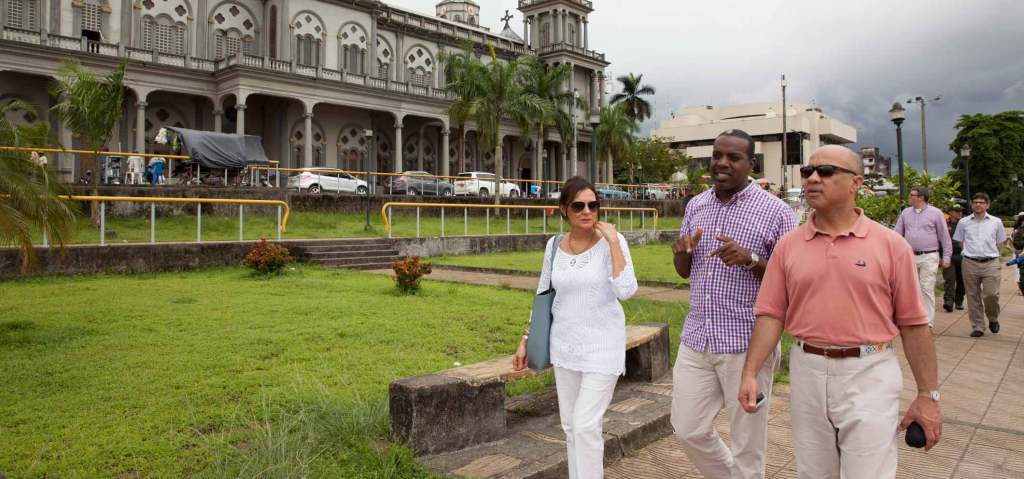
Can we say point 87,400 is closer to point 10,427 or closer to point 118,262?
point 10,427

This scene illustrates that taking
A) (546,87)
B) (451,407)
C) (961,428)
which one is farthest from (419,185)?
(451,407)

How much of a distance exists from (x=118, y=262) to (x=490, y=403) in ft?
35.7

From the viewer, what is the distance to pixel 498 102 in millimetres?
31172

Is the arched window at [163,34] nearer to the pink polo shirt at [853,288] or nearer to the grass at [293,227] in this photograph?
the grass at [293,227]

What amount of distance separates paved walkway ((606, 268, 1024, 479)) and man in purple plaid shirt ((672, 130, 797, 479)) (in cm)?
95

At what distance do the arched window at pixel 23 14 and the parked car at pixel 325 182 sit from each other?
11.7 metres

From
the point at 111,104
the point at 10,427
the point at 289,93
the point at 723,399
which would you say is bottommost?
the point at 10,427

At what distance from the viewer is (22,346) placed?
6.62 meters

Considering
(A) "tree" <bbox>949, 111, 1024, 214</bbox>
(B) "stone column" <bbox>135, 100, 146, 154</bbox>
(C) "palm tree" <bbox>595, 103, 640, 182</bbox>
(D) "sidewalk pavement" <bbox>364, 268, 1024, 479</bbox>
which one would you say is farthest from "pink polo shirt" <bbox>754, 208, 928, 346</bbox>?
(A) "tree" <bbox>949, 111, 1024, 214</bbox>

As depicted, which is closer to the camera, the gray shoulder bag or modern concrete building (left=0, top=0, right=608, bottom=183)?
the gray shoulder bag

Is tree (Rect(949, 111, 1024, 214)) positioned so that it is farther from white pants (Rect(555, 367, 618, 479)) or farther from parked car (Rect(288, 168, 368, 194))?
white pants (Rect(555, 367, 618, 479))

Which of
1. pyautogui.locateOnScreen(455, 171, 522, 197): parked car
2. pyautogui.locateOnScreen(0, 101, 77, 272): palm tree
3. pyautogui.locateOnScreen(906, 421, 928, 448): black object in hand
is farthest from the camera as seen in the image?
pyautogui.locateOnScreen(455, 171, 522, 197): parked car

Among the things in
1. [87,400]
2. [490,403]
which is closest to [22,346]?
[87,400]

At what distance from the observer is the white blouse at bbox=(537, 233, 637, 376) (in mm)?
3461
